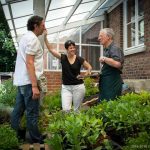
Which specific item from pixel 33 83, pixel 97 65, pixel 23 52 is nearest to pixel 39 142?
pixel 33 83

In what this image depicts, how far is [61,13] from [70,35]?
3.01m

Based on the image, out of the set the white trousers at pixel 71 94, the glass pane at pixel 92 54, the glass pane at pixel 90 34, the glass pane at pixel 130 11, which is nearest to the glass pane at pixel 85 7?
the glass pane at pixel 130 11

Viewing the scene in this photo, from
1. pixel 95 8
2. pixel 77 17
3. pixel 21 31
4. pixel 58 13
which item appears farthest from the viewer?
pixel 21 31

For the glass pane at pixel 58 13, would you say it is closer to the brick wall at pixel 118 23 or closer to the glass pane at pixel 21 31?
the glass pane at pixel 21 31

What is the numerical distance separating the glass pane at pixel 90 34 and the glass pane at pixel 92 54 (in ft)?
0.83

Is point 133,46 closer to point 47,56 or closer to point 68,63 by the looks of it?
point 47,56

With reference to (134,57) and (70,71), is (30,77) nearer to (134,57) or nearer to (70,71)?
(70,71)

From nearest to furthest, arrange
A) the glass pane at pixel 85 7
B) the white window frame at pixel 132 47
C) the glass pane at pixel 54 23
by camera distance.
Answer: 1. the white window frame at pixel 132 47
2. the glass pane at pixel 85 7
3. the glass pane at pixel 54 23

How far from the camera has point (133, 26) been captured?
1212 cm

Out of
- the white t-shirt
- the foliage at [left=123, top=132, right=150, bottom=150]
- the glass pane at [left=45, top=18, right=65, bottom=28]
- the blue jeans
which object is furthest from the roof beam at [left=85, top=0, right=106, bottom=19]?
the foliage at [left=123, top=132, right=150, bottom=150]

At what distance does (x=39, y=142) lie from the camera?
4926 millimetres

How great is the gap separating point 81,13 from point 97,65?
2.60m

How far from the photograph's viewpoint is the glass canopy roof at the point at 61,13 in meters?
10.9

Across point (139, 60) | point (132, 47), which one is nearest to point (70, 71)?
point (139, 60)
